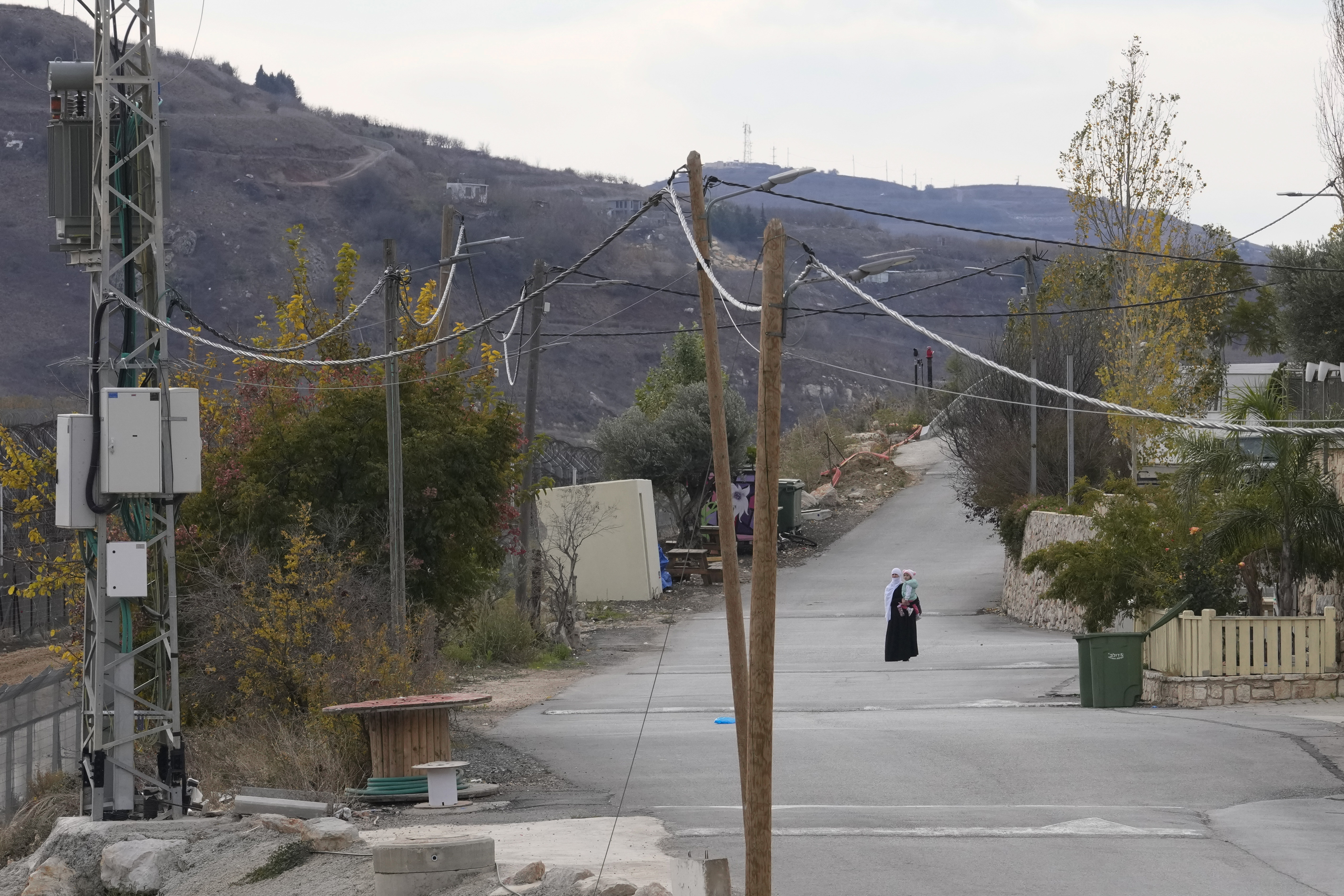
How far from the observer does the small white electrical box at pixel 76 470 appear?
40.7ft

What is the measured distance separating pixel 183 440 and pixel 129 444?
0.51 metres

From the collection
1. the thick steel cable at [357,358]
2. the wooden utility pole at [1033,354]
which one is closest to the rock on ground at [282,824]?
the thick steel cable at [357,358]

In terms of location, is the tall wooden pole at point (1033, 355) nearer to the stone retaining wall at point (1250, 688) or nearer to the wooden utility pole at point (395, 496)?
the stone retaining wall at point (1250, 688)

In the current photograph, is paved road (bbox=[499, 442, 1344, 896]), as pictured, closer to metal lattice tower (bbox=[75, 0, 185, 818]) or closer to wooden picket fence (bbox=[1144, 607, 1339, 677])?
wooden picket fence (bbox=[1144, 607, 1339, 677])

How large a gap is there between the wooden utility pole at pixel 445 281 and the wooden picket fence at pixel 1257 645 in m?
11.3

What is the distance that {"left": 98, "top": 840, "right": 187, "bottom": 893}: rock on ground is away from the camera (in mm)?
11258

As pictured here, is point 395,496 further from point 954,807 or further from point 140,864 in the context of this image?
point 954,807

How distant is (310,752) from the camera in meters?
13.8

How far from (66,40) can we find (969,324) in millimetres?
92792

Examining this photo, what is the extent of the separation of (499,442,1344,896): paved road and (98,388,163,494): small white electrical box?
500 centimetres

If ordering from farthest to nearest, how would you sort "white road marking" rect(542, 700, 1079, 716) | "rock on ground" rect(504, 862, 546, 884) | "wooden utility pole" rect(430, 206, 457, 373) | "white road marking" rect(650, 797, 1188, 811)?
"wooden utility pole" rect(430, 206, 457, 373) → "white road marking" rect(542, 700, 1079, 716) → "white road marking" rect(650, 797, 1188, 811) → "rock on ground" rect(504, 862, 546, 884)

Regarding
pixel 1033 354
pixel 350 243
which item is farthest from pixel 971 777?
pixel 350 243

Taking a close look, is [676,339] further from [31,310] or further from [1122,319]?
[31,310]

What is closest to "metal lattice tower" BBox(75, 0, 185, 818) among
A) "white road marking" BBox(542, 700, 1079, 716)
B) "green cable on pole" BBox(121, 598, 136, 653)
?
"green cable on pole" BBox(121, 598, 136, 653)
